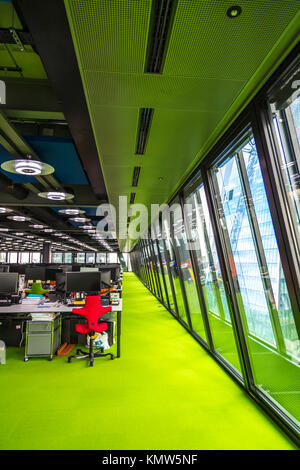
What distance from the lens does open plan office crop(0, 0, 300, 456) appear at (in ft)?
Result: 6.70

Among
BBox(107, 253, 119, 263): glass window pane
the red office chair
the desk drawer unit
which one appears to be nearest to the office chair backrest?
the red office chair

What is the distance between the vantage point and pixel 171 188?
6078mm

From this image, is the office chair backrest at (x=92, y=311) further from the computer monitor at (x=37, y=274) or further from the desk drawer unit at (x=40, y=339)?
the computer monitor at (x=37, y=274)

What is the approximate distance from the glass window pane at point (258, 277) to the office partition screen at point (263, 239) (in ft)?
0.04

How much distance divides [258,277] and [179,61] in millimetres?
2730

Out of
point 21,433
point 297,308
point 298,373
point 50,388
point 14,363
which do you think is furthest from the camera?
point 14,363

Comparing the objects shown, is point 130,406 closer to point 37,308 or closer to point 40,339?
point 40,339

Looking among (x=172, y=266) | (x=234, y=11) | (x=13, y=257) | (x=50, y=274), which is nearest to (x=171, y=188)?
(x=172, y=266)

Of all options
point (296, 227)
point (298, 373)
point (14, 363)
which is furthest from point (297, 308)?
point (14, 363)

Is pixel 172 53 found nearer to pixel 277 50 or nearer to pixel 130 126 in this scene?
pixel 277 50

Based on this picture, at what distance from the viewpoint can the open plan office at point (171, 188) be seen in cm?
204

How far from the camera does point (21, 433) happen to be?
8.59 ft

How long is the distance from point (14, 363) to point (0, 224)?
451 inches

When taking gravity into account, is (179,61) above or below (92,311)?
above
